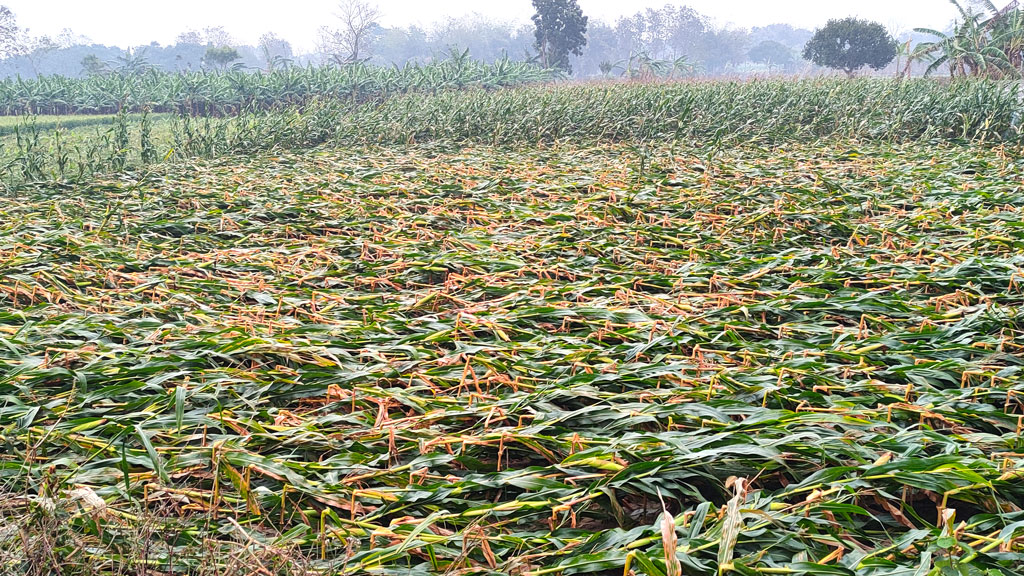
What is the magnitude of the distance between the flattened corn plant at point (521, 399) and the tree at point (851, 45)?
95.4ft

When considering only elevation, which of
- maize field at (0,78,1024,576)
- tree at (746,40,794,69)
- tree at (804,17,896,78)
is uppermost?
tree at (746,40,794,69)

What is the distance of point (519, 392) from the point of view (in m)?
1.85

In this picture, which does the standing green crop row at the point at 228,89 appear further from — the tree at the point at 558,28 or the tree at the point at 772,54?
the tree at the point at 772,54

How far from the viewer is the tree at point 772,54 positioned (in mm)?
65562

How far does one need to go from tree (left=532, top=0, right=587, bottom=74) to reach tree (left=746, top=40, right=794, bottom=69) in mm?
40816

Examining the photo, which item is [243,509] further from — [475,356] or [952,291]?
[952,291]

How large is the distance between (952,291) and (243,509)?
2.53 metres

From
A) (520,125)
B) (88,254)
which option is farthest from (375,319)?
(520,125)

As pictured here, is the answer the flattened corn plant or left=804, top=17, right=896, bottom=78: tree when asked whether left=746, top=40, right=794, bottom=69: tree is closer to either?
left=804, top=17, right=896, bottom=78: tree

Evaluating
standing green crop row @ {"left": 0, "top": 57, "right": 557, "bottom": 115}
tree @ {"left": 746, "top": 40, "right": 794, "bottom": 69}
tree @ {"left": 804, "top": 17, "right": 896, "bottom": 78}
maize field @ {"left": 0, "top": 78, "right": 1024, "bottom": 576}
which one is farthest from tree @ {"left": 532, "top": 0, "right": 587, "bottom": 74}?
tree @ {"left": 746, "top": 40, "right": 794, "bottom": 69}

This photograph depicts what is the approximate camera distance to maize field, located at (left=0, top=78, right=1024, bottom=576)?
4.16ft

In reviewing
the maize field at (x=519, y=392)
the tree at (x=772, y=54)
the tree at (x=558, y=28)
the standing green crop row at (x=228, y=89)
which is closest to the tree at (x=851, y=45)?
the tree at (x=558, y=28)

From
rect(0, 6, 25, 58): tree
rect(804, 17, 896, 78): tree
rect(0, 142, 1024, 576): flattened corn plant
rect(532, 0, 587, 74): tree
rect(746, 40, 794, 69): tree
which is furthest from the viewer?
rect(746, 40, 794, 69): tree

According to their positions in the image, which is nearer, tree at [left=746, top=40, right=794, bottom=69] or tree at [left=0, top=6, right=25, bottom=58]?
tree at [left=0, top=6, right=25, bottom=58]
